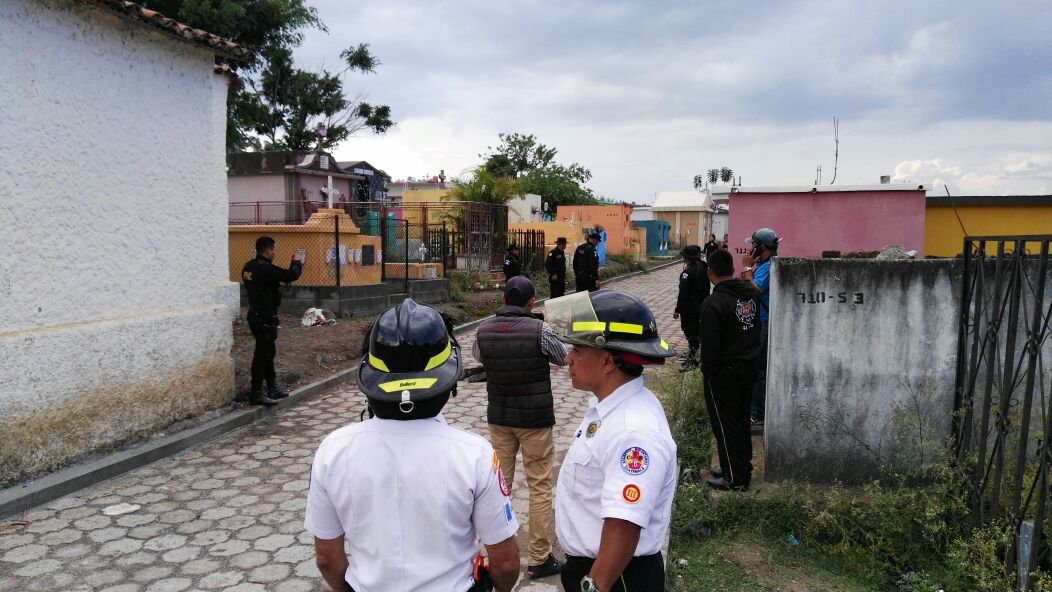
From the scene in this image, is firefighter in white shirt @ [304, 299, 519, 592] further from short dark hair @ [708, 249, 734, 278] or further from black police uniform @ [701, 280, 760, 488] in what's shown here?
short dark hair @ [708, 249, 734, 278]

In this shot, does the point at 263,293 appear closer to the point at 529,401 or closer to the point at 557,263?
the point at 529,401

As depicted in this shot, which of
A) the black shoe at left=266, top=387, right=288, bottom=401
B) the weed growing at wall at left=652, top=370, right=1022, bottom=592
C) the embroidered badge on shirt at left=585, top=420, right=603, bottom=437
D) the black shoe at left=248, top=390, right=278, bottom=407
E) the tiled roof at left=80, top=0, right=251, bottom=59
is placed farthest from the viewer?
the black shoe at left=266, top=387, right=288, bottom=401

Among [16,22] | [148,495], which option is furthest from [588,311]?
[16,22]

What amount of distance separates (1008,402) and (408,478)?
10.9 feet

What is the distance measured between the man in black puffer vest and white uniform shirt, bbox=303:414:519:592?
6.98 feet

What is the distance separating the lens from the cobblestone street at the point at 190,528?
4059 millimetres

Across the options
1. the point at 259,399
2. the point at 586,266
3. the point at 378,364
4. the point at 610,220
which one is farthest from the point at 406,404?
the point at 610,220

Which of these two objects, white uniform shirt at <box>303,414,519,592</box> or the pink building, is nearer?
white uniform shirt at <box>303,414,519,592</box>

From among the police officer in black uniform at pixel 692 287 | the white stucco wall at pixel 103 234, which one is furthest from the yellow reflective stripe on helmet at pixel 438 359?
the police officer in black uniform at pixel 692 287

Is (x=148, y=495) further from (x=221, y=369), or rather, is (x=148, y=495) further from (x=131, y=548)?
(x=221, y=369)

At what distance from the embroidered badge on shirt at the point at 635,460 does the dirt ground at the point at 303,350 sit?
6561mm

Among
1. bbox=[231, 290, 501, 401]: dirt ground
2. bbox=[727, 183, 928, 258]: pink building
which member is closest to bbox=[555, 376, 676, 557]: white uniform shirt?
bbox=[231, 290, 501, 401]: dirt ground

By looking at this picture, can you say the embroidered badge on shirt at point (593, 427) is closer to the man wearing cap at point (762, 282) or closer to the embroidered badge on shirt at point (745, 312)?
the embroidered badge on shirt at point (745, 312)

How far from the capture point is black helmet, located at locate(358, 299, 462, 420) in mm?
1910
